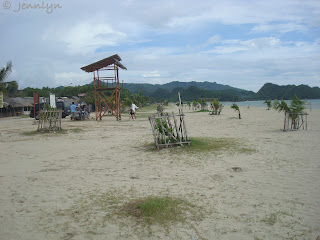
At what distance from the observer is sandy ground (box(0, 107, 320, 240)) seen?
3525 millimetres

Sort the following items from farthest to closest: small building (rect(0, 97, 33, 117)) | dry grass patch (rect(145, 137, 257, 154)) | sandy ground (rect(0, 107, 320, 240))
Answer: small building (rect(0, 97, 33, 117)), dry grass patch (rect(145, 137, 257, 154)), sandy ground (rect(0, 107, 320, 240))

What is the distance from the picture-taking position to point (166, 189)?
4.99m

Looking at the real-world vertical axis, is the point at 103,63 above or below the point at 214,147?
above

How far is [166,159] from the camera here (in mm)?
7281

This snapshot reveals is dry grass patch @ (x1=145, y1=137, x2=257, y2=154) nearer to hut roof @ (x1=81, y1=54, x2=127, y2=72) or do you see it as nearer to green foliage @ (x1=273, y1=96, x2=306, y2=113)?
green foliage @ (x1=273, y1=96, x2=306, y2=113)

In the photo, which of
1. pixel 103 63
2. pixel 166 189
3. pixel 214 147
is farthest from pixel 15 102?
pixel 166 189

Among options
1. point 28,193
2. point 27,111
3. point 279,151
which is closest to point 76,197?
point 28,193

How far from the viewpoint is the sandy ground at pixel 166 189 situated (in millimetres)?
3525

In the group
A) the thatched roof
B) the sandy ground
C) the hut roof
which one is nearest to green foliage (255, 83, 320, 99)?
the thatched roof

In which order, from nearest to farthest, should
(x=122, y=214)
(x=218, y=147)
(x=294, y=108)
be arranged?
(x=122, y=214) → (x=218, y=147) → (x=294, y=108)

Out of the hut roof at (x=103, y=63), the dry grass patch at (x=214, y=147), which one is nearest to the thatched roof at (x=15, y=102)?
the hut roof at (x=103, y=63)

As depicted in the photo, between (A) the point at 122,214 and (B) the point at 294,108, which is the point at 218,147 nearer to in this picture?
(A) the point at 122,214

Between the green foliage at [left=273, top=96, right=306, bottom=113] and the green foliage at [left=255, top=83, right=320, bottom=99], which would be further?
the green foliage at [left=255, top=83, right=320, bottom=99]

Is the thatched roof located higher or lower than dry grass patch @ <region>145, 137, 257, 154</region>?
higher
